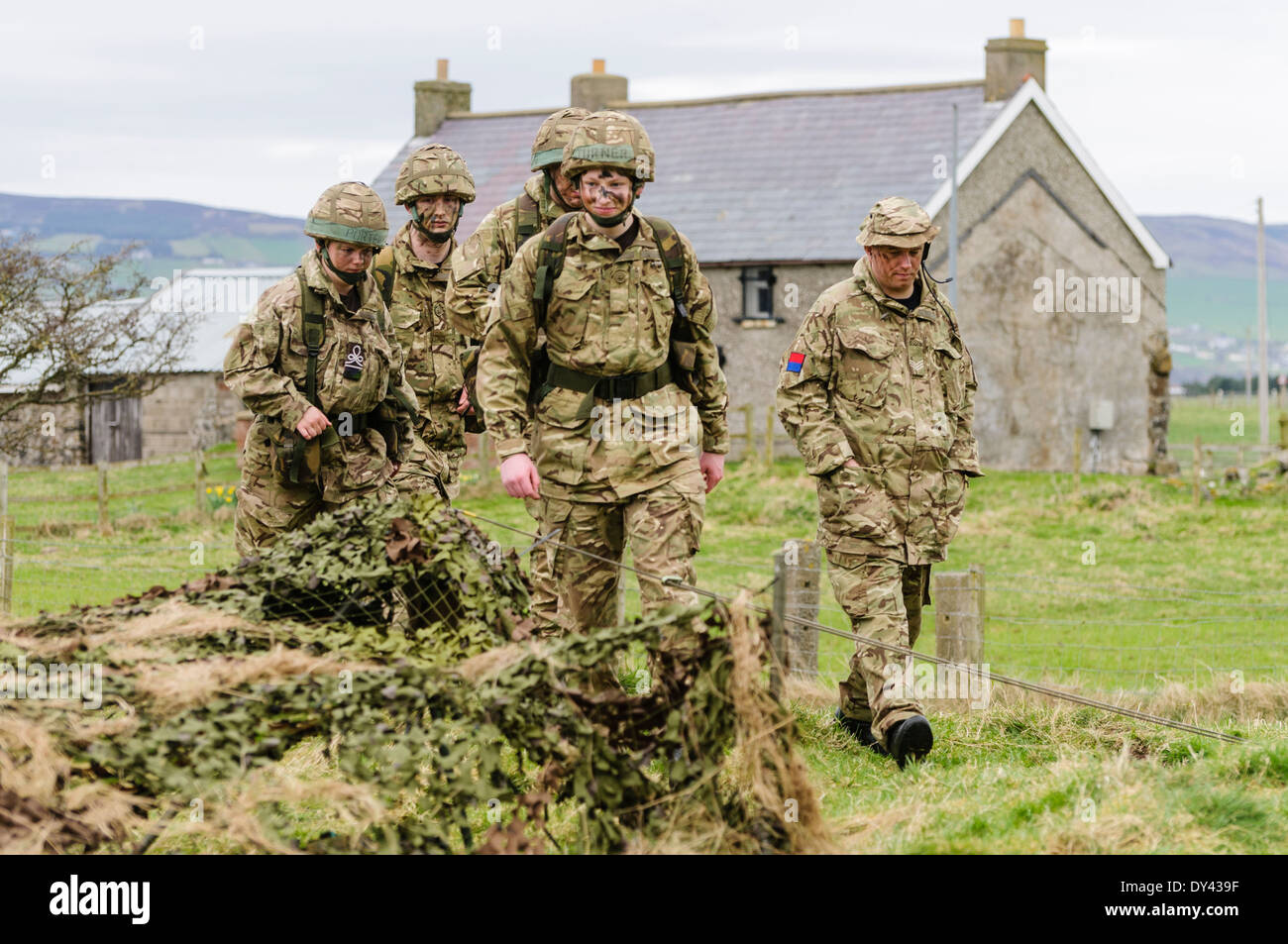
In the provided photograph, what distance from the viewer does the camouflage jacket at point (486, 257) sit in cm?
803

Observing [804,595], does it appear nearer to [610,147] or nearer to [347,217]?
[347,217]

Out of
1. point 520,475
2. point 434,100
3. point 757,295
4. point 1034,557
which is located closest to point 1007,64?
point 757,295

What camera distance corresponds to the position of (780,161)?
33.8 m

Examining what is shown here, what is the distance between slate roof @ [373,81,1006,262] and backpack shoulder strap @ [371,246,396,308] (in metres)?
21.3

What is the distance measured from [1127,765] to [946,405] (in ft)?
6.83

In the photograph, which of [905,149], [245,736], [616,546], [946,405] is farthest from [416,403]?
[905,149]

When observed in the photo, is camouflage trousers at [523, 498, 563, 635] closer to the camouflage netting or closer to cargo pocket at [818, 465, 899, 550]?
cargo pocket at [818, 465, 899, 550]

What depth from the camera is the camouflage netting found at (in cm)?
462

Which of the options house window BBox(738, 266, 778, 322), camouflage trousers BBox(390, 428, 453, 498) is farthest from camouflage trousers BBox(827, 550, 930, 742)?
house window BBox(738, 266, 778, 322)

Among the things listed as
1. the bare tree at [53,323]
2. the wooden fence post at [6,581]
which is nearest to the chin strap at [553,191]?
the wooden fence post at [6,581]

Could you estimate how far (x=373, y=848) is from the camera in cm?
461

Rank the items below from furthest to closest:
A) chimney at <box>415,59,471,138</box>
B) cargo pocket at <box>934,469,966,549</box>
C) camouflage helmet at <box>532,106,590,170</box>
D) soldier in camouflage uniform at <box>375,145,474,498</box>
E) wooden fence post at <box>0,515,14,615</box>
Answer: chimney at <box>415,59,471,138</box>
wooden fence post at <box>0,515,14,615</box>
soldier in camouflage uniform at <box>375,145,474,498</box>
camouflage helmet at <box>532,106,590,170</box>
cargo pocket at <box>934,469,966,549</box>

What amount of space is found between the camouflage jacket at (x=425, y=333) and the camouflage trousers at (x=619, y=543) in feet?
7.25

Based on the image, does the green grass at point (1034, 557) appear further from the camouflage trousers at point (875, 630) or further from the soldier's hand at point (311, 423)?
the camouflage trousers at point (875, 630)
